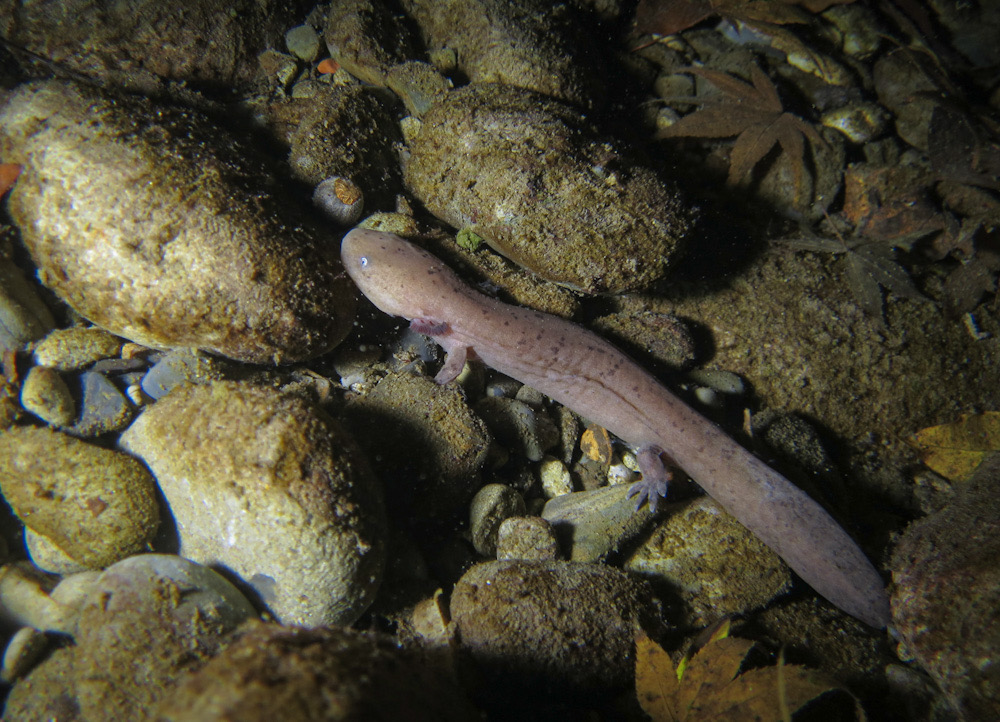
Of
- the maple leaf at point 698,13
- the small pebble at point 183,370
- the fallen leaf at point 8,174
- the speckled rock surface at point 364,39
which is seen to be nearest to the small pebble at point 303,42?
the speckled rock surface at point 364,39

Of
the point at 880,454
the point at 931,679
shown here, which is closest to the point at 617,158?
the point at 880,454

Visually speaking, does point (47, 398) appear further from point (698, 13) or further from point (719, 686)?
point (698, 13)

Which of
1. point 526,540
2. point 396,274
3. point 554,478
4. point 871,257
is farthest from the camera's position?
point 871,257

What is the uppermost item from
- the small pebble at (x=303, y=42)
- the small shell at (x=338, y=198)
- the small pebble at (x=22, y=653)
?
the small pebble at (x=303, y=42)

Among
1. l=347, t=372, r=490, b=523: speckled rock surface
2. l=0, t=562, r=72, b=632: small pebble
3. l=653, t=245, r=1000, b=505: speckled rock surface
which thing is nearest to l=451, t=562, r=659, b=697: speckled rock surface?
l=347, t=372, r=490, b=523: speckled rock surface

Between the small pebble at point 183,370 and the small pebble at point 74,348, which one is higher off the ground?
the small pebble at point 183,370

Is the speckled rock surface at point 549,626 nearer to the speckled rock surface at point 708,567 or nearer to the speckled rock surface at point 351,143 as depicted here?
the speckled rock surface at point 708,567

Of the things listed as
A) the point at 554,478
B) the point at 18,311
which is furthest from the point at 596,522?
the point at 18,311

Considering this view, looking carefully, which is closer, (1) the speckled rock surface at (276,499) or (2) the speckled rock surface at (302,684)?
(2) the speckled rock surface at (302,684)
